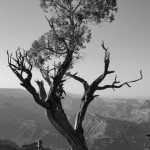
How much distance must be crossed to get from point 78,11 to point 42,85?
515cm

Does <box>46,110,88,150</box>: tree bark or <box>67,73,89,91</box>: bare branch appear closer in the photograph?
<box>46,110,88,150</box>: tree bark

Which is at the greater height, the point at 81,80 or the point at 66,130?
the point at 81,80

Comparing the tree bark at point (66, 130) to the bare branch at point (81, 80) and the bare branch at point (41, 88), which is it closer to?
the bare branch at point (41, 88)

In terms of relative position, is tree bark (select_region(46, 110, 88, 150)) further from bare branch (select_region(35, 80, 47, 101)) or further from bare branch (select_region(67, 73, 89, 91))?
bare branch (select_region(67, 73, 89, 91))

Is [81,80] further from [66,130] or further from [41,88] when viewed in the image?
[66,130]

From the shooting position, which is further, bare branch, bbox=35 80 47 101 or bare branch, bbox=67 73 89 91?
bare branch, bbox=67 73 89 91

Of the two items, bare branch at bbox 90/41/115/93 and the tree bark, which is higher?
bare branch at bbox 90/41/115/93

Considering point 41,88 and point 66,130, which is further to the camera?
point 41,88

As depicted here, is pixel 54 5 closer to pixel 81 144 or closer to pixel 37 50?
pixel 37 50

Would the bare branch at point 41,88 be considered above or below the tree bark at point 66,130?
above

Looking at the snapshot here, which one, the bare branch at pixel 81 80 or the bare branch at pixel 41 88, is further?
the bare branch at pixel 81 80

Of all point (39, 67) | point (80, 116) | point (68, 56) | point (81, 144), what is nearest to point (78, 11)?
point (68, 56)

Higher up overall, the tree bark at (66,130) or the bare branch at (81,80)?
the bare branch at (81,80)

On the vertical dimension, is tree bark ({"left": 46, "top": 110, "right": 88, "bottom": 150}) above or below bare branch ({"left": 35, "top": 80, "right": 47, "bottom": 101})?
below
